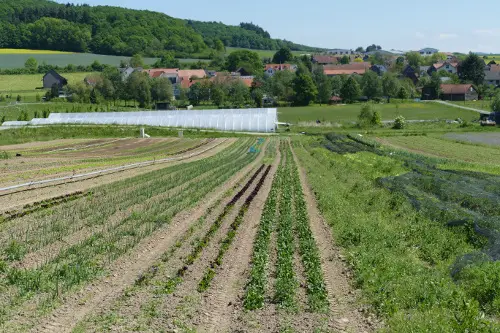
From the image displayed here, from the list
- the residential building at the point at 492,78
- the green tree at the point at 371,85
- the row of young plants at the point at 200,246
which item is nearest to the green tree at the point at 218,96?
the green tree at the point at 371,85

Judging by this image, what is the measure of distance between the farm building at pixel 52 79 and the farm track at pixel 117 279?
343 feet

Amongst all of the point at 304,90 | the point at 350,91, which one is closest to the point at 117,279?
the point at 304,90

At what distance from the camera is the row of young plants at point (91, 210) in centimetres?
1540

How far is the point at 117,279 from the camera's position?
1248 centimetres

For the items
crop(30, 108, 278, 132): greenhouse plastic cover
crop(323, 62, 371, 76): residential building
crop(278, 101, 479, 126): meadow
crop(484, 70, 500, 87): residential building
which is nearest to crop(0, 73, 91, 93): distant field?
crop(30, 108, 278, 132): greenhouse plastic cover

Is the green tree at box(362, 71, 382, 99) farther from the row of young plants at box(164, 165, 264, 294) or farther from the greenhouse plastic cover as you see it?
the row of young plants at box(164, 165, 264, 294)

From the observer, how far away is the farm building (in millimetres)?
113250

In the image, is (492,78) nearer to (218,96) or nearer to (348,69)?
(348,69)

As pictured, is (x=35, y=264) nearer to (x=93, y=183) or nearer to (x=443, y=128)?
(x=93, y=183)

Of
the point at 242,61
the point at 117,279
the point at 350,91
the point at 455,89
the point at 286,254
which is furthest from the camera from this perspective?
the point at 242,61

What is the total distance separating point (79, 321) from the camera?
1000cm

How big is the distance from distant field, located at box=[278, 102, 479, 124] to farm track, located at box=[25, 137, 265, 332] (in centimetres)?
6558

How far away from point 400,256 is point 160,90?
90.4 meters

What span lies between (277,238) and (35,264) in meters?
7.28
